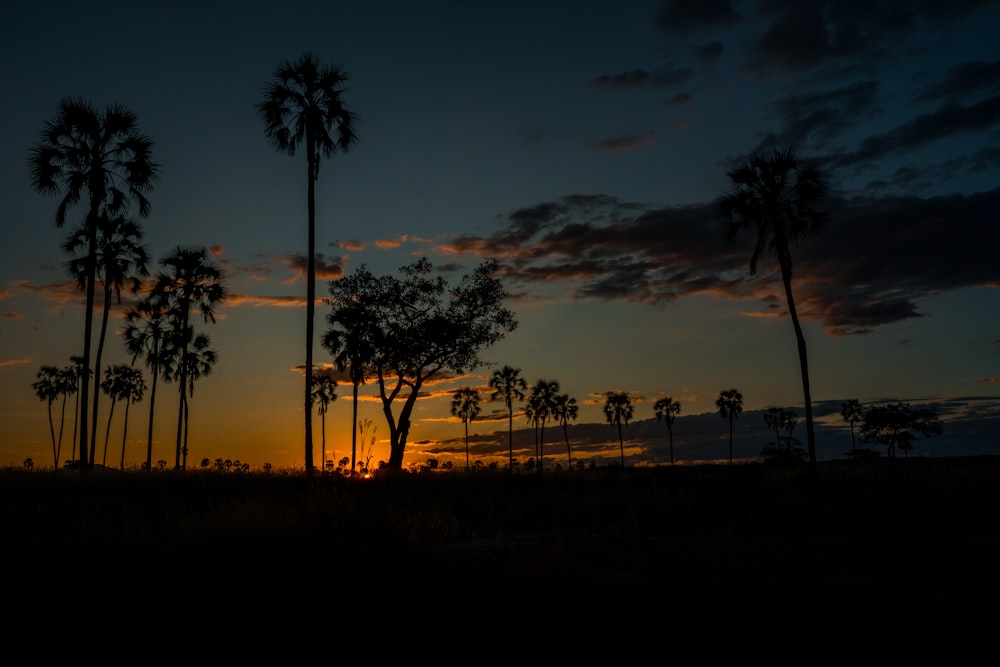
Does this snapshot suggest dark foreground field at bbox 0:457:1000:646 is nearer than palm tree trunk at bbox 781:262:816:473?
Yes

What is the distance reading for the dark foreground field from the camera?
26.8 ft

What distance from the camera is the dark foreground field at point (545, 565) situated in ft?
26.8

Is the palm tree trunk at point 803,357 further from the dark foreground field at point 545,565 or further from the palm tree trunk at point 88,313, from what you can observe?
the palm tree trunk at point 88,313

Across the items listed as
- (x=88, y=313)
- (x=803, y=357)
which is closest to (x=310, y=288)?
(x=88, y=313)

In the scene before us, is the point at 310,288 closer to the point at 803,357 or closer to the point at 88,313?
the point at 88,313

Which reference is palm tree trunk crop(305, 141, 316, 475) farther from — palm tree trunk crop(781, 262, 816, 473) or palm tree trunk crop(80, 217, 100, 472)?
palm tree trunk crop(781, 262, 816, 473)

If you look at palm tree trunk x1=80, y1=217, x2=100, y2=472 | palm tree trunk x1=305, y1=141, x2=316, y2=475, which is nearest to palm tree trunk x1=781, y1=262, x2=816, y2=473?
palm tree trunk x1=305, y1=141, x2=316, y2=475

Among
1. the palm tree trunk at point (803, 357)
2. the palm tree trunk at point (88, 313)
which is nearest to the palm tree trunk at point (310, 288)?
the palm tree trunk at point (88, 313)

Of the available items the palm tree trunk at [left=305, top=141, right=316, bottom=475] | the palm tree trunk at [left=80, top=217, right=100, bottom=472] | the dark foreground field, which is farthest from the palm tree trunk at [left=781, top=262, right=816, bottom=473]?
the palm tree trunk at [left=80, top=217, right=100, bottom=472]

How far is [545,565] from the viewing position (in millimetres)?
9258

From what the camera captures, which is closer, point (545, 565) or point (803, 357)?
point (545, 565)

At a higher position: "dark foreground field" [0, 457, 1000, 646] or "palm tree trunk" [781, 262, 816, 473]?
"palm tree trunk" [781, 262, 816, 473]

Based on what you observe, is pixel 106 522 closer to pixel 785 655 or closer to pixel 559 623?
pixel 559 623

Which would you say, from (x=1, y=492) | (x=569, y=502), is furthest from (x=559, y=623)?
(x=1, y=492)
